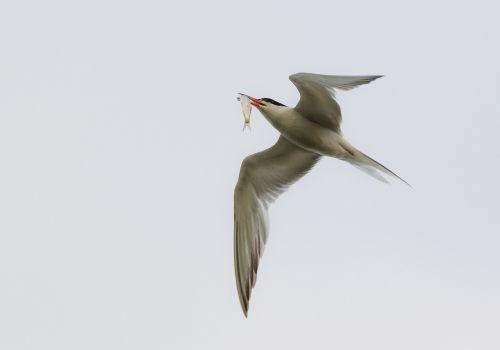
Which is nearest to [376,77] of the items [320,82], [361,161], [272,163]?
[320,82]

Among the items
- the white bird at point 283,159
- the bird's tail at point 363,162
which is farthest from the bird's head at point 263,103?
the bird's tail at point 363,162

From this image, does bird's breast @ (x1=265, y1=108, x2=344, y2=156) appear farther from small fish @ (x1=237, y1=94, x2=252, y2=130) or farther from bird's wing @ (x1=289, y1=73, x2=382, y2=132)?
small fish @ (x1=237, y1=94, x2=252, y2=130)

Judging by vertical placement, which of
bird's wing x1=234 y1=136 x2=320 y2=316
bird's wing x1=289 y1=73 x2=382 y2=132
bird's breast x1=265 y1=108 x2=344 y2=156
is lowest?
bird's wing x1=234 y1=136 x2=320 y2=316

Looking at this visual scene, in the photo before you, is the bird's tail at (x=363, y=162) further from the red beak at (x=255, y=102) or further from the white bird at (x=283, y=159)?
the red beak at (x=255, y=102)

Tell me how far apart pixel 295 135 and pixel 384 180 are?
1076 mm

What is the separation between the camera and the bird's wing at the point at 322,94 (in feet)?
32.5

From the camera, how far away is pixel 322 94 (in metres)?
10.8

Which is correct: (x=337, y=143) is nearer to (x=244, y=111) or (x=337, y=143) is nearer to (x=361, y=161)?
(x=361, y=161)

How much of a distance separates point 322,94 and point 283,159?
161 cm

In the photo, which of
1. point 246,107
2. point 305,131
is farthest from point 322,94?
point 246,107

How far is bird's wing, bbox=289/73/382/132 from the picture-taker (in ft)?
32.5

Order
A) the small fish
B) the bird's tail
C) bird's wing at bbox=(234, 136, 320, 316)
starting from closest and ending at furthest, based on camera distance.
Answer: the small fish
the bird's tail
bird's wing at bbox=(234, 136, 320, 316)

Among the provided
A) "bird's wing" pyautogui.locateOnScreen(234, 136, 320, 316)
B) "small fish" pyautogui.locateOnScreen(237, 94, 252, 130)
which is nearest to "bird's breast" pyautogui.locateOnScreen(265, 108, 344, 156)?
"small fish" pyautogui.locateOnScreen(237, 94, 252, 130)

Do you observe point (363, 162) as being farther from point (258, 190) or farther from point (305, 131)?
point (258, 190)
